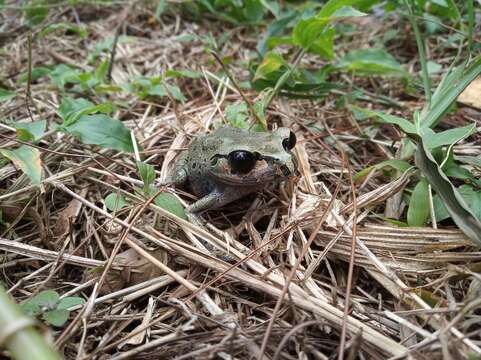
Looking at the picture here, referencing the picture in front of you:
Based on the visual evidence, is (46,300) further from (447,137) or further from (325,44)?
(325,44)

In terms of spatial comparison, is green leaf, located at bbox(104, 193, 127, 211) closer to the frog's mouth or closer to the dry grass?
the dry grass

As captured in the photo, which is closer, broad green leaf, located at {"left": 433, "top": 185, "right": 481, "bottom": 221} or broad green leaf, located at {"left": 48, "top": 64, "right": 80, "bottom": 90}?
broad green leaf, located at {"left": 433, "top": 185, "right": 481, "bottom": 221}

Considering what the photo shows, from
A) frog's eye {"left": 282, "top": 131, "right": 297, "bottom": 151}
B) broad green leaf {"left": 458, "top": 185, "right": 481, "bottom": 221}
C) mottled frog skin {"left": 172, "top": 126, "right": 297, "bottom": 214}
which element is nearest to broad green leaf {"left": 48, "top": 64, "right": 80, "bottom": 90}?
mottled frog skin {"left": 172, "top": 126, "right": 297, "bottom": 214}

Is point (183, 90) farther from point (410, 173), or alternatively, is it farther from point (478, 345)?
point (478, 345)

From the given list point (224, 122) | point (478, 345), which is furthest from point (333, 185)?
point (478, 345)

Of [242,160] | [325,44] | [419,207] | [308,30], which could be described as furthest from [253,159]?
[325,44]

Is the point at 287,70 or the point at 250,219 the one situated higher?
the point at 287,70
